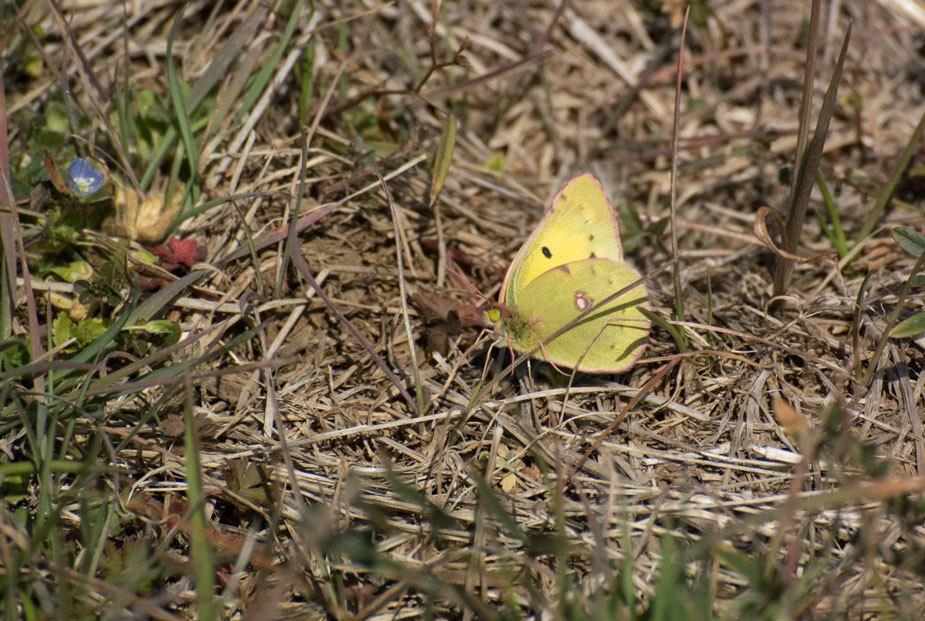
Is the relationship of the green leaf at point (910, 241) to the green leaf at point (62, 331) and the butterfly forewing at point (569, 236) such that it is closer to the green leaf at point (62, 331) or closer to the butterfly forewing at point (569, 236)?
the butterfly forewing at point (569, 236)

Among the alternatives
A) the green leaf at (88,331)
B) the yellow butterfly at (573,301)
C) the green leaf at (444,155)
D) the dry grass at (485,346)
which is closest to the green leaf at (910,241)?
the dry grass at (485,346)

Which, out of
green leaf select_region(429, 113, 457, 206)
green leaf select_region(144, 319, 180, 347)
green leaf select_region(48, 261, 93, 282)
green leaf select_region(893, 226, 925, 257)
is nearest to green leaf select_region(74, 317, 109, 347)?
green leaf select_region(144, 319, 180, 347)

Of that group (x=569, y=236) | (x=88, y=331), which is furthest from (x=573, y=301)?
(x=88, y=331)

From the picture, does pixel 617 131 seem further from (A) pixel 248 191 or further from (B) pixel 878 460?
(B) pixel 878 460

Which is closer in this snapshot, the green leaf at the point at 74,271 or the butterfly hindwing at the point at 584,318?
the butterfly hindwing at the point at 584,318

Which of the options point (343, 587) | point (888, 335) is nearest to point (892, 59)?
point (888, 335)
